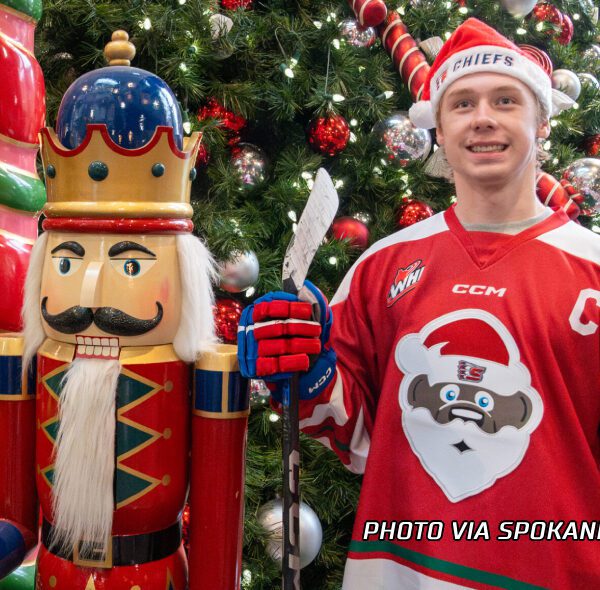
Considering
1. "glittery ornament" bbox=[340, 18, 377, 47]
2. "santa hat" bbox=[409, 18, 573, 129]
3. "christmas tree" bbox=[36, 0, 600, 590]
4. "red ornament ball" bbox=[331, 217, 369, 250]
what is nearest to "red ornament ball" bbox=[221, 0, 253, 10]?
"christmas tree" bbox=[36, 0, 600, 590]

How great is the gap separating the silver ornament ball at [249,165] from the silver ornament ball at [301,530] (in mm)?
870

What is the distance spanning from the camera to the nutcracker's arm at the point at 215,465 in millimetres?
1097

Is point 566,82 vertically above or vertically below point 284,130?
above

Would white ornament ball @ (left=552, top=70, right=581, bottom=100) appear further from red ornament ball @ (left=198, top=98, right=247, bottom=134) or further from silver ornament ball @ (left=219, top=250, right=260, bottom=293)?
silver ornament ball @ (left=219, top=250, right=260, bottom=293)

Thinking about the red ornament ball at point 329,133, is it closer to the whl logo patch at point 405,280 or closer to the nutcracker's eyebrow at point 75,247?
the whl logo patch at point 405,280

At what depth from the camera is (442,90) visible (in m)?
1.16

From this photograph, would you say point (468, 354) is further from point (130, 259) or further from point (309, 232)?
point (130, 259)

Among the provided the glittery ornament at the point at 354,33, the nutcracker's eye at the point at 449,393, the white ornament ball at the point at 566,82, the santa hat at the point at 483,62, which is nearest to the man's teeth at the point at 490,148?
the santa hat at the point at 483,62

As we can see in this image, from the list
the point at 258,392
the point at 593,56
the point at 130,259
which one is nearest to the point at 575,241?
the point at 130,259

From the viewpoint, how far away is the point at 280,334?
38.6 inches

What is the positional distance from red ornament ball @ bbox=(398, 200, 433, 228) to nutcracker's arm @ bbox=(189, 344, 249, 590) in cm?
115

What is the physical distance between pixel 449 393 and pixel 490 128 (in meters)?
0.42

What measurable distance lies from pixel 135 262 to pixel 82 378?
0.62ft

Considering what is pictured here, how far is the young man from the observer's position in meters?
1.03
